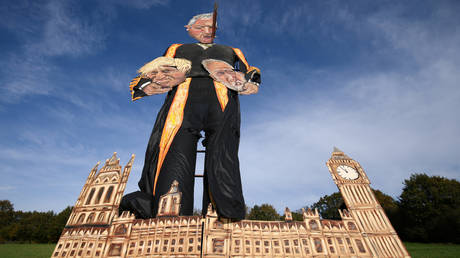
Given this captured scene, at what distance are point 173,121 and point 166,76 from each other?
4.62ft

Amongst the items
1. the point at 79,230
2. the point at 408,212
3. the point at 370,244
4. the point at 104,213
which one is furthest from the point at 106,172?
the point at 408,212

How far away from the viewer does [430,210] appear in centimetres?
1300

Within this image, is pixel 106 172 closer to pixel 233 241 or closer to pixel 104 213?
pixel 104 213

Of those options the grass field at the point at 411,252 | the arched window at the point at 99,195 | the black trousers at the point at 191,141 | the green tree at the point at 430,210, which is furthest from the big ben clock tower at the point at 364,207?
the green tree at the point at 430,210

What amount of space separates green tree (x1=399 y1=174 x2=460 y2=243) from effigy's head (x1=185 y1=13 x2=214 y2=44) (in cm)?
1561

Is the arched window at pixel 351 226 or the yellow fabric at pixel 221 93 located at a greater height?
the yellow fabric at pixel 221 93

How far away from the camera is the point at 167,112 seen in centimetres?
525

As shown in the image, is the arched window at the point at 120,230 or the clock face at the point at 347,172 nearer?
the arched window at the point at 120,230

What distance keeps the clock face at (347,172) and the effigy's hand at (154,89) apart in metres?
4.61

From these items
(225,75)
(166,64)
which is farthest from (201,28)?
(225,75)

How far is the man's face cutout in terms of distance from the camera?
5723 millimetres

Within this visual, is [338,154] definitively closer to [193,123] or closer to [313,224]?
[313,224]

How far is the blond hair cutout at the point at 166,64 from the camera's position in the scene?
549 centimetres

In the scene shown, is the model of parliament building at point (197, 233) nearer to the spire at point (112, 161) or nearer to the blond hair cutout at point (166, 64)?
the spire at point (112, 161)
